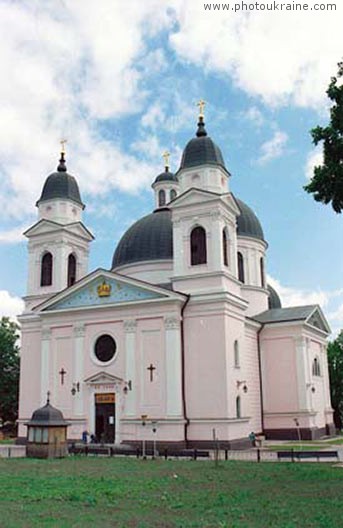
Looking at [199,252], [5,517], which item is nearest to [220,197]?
[199,252]

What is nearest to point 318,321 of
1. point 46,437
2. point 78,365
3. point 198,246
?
point 198,246

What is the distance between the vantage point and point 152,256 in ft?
130

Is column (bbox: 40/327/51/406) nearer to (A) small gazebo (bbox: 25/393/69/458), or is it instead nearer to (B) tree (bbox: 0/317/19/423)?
(A) small gazebo (bbox: 25/393/69/458)

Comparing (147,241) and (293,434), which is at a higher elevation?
(147,241)

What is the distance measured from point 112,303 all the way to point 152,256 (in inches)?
255

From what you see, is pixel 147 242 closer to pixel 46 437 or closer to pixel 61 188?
pixel 61 188

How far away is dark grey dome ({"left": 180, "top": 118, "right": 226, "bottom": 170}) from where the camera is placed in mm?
34875

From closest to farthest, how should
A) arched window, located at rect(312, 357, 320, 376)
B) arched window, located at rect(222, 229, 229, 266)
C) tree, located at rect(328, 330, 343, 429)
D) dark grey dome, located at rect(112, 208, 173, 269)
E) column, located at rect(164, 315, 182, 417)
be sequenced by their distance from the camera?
column, located at rect(164, 315, 182, 417) → arched window, located at rect(222, 229, 229, 266) → dark grey dome, located at rect(112, 208, 173, 269) → arched window, located at rect(312, 357, 320, 376) → tree, located at rect(328, 330, 343, 429)

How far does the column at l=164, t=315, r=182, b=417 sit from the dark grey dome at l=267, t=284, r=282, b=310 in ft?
58.7

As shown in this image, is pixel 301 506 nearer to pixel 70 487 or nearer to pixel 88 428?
pixel 70 487

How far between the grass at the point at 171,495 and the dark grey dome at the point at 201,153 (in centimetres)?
1784

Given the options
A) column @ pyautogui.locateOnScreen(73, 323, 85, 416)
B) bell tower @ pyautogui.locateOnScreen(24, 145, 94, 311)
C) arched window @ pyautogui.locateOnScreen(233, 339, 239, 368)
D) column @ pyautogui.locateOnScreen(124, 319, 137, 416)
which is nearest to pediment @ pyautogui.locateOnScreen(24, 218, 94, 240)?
bell tower @ pyautogui.locateOnScreen(24, 145, 94, 311)

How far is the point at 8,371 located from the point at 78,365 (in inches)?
745

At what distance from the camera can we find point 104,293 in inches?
1363
